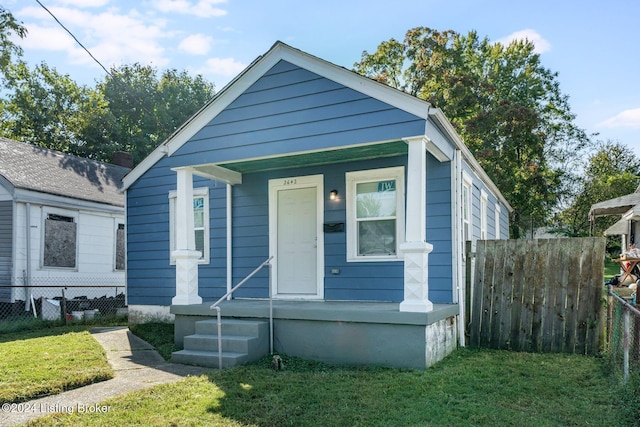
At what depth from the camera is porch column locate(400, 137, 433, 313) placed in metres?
5.02

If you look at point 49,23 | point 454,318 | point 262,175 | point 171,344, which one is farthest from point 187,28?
point 454,318

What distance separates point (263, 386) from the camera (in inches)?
167

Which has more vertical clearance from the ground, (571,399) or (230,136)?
(230,136)

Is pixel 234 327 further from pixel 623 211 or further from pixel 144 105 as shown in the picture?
pixel 144 105

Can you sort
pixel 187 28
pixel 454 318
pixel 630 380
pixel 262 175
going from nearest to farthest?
pixel 630 380
pixel 454 318
pixel 262 175
pixel 187 28

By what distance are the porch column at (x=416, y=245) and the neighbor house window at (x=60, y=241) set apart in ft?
31.0

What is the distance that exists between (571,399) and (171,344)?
5270 millimetres

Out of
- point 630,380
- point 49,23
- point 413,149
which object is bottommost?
point 630,380

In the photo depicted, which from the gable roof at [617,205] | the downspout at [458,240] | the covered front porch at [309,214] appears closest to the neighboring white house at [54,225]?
the covered front porch at [309,214]

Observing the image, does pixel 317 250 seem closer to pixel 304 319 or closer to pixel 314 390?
pixel 304 319

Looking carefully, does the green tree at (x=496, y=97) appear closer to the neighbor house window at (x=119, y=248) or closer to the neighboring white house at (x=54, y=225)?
the neighbor house window at (x=119, y=248)

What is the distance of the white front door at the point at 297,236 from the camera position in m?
7.31

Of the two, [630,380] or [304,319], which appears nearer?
[630,380]

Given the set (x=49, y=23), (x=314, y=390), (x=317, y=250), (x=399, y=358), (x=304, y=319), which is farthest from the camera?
(x=49, y=23)
